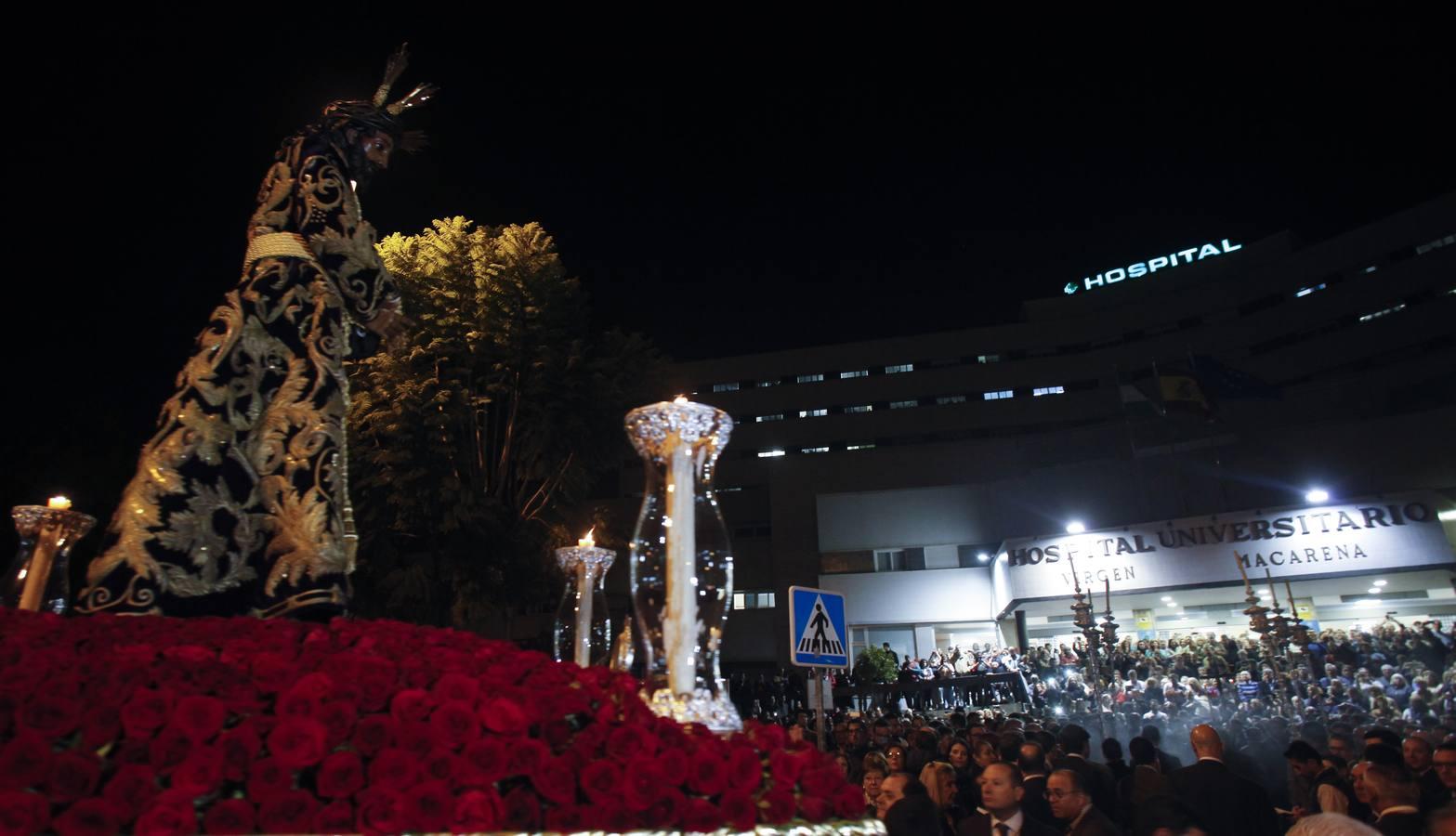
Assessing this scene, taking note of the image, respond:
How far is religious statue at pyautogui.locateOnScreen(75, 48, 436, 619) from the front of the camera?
7.55ft

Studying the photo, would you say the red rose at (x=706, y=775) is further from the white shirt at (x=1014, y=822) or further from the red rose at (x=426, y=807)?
the white shirt at (x=1014, y=822)

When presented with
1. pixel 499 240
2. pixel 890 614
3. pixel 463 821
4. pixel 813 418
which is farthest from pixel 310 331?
pixel 813 418

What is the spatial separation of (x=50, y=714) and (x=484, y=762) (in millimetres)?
720

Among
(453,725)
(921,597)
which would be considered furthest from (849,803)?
(921,597)

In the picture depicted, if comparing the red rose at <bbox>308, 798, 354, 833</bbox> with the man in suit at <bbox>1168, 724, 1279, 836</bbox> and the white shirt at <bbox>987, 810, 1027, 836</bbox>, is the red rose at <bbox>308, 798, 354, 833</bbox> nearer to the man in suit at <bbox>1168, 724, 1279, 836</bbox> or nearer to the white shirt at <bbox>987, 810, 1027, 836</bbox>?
the white shirt at <bbox>987, 810, 1027, 836</bbox>

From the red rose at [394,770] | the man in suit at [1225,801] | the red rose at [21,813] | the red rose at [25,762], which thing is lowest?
the man in suit at [1225,801]

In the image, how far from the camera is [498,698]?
1471mm

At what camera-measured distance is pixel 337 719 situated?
54.7 inches

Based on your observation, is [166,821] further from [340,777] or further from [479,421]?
[479,421]

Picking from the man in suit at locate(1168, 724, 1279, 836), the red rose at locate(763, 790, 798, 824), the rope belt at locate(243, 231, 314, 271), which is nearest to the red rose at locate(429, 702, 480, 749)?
the red rose at locate(763, 790, 798, 824)

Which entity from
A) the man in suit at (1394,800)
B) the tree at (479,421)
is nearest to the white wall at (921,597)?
the tree at (479,421)

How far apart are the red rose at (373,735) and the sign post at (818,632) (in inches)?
200

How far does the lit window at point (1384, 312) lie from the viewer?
1151 inches

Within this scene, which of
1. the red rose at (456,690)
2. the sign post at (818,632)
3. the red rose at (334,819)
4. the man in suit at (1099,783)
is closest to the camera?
the red rose at (334,819)
